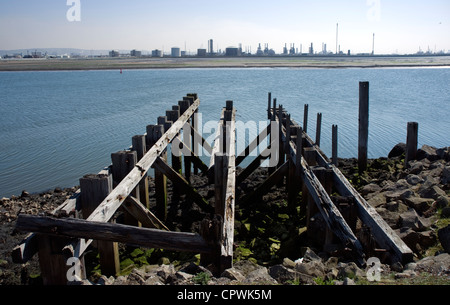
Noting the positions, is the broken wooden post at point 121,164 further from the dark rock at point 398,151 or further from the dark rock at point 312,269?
the dark rock at point 398,151

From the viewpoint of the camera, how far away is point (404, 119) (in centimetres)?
2508

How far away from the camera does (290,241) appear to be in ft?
25.2

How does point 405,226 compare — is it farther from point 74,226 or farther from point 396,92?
point 396,92

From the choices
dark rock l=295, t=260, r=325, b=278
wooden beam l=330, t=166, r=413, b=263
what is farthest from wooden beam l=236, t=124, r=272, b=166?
dark rock l=295, t=260, r=325, b=278

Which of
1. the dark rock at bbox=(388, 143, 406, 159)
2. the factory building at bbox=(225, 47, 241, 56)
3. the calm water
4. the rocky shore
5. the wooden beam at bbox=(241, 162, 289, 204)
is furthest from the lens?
the factory building at bbox=(225, 47, 241, 56)

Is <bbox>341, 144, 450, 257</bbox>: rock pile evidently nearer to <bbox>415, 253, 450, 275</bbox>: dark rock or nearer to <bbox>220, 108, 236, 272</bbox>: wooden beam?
<bbox>415, 253, 450, 275</bbox>: dark rock

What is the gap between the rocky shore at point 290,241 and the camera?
15.7 feet

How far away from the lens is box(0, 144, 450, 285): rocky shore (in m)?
4.80

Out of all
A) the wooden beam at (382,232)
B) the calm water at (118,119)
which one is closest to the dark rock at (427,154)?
the calm water at (118,119)

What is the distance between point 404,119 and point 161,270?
75.9 feet

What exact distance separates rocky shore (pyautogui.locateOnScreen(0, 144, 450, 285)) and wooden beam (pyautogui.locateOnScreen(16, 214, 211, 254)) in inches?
15.1

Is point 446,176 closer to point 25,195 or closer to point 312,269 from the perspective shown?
point 312,269
